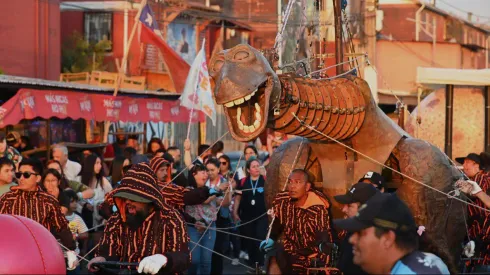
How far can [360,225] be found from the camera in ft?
17.6

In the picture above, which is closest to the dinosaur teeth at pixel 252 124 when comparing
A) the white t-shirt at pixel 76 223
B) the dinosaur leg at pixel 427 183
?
the dinosaur leg at pixel 427 183

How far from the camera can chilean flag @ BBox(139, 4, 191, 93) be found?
2259cm

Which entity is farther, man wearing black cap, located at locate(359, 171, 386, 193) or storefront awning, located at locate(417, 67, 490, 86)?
storefront awning, located at locate(417, 67, 490, 86)

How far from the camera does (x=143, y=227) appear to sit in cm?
823

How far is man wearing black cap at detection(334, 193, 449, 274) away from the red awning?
39.5ft

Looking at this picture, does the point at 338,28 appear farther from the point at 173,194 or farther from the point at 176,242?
the point at 176,242

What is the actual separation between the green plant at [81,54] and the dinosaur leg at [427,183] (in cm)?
2105

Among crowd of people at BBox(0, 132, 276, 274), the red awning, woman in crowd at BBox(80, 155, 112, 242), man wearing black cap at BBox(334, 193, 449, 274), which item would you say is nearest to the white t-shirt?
crowd of people at BBox(0, 132, 276, 274)

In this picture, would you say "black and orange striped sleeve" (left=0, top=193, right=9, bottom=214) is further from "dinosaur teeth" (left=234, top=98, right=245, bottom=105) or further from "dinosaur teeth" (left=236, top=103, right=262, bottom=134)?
"dinosaur teeth" (left=234, top=98, right=245, bottom=105)

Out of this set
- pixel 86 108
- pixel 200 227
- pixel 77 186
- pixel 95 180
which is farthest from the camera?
pixel 86 108

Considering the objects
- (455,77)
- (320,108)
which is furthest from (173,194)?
(455,77)

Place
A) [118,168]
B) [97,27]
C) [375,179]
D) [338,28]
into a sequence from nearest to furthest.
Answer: [375,179], [338,28], [118,168], [97,27]

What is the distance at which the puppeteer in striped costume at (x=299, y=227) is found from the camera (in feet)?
34.3

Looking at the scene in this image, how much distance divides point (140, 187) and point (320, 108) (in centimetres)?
218
